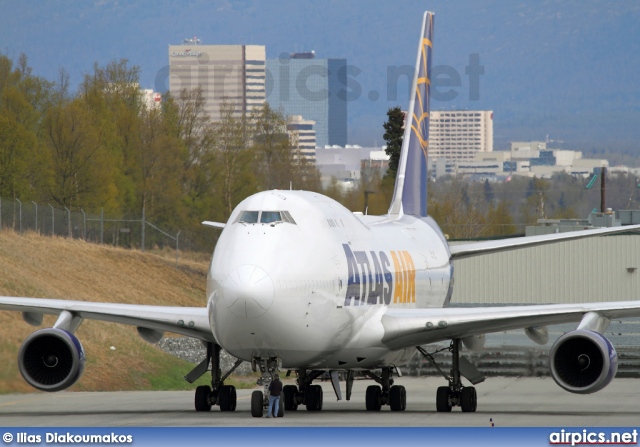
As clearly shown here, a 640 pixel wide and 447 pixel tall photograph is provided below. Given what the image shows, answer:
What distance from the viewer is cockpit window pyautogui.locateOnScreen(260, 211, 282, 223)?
90.6ft

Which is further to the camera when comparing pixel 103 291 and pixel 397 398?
pixel 103 291

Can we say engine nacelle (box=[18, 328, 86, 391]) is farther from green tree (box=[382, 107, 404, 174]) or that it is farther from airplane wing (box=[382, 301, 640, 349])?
green tree (box=[382, 107, 404, 174])

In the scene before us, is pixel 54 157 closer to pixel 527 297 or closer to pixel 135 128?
pixel 135 128

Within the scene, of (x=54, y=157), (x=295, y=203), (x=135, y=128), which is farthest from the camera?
(x=135, y=128)

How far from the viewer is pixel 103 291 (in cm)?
6900

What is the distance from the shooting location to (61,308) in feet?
101

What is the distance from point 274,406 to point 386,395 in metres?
6.39

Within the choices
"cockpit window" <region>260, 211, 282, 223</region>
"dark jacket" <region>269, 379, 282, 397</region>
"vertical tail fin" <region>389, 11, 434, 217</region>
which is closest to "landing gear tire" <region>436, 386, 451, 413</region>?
"dark jacket" <region>269, 379, 282, 397</region>

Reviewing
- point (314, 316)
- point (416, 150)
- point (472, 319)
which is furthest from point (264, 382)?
point (416, 150)

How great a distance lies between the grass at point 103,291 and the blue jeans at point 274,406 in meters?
9.43

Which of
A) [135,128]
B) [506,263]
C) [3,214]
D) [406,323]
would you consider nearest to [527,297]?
[506,263]

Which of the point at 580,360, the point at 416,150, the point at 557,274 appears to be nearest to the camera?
the point at 580,360

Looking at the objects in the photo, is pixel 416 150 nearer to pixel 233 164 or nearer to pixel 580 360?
pixel 580 360

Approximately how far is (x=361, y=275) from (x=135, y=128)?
249 ft
